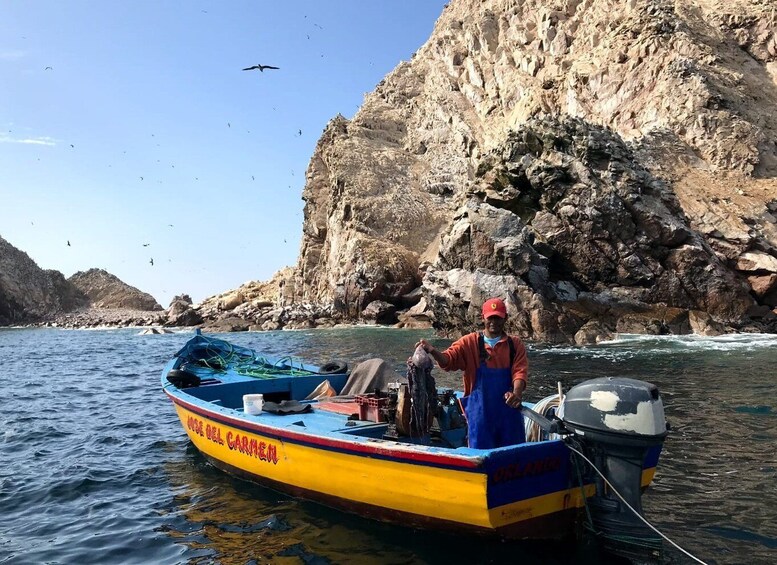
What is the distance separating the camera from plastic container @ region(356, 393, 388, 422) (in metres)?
8.23

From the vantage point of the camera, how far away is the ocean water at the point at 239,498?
5.89 meters

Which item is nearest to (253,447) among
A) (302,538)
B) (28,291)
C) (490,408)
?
(302,538)

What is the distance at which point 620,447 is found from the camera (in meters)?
5.38

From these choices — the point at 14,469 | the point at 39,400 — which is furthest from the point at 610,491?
the point at 39,400

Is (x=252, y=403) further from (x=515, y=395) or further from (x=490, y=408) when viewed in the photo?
(x=515, y=395)

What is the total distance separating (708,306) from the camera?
29.0m

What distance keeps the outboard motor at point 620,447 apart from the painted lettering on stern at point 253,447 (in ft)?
13.0

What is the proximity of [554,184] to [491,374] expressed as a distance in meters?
27.8

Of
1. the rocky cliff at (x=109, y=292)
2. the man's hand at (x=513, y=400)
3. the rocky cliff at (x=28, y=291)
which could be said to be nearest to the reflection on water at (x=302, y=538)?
the man's hand at (x=513, y=400)

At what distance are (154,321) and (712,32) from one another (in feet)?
217

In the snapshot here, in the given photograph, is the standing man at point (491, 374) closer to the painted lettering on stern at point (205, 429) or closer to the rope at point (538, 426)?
the rope at point (538, 426)

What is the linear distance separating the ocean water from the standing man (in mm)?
1135

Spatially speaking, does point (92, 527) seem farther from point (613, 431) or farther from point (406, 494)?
point (613, 431)

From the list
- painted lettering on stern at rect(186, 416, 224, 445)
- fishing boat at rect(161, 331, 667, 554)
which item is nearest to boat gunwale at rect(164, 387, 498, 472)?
fishing boat at rect(161, 331, 667, 554)
